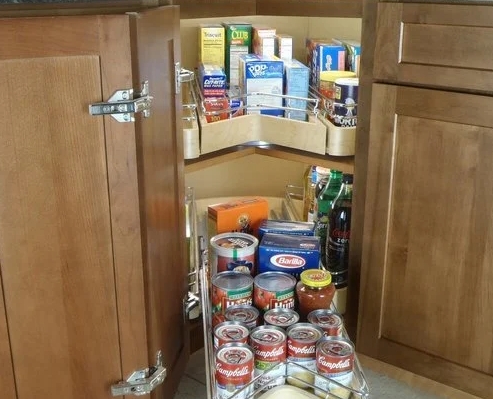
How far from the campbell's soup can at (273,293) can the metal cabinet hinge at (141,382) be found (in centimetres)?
25

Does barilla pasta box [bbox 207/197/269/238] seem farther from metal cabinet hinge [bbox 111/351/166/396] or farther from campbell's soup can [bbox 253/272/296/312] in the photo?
metal cabinet hinge [bbox 111/351/166/396]

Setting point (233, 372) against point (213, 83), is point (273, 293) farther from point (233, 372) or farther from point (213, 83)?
point (213, 83)

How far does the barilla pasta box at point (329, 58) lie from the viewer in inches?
69.2

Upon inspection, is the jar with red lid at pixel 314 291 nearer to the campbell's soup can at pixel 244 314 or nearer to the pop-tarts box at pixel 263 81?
the campbell's soup can at pixel 244 314

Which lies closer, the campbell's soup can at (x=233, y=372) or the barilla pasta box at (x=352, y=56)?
the campbell's soup can at (x=233, y=372)

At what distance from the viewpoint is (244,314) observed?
4.42 ft

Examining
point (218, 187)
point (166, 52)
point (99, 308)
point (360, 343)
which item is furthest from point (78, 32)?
point (218, 187)

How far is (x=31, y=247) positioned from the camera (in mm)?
1082

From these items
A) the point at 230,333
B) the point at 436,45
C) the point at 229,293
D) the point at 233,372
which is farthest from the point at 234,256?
the point at 436,45

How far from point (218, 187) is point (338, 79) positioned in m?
0.68

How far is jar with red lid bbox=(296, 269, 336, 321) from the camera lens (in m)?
1.37

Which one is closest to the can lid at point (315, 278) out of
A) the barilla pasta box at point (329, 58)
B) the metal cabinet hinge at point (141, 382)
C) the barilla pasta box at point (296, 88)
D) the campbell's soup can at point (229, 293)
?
the campbell's soup can at point (229, 293)

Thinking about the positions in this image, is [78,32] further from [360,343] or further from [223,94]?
[360,343]

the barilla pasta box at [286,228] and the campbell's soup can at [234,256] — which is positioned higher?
the barilla pasta box at [286,228]
